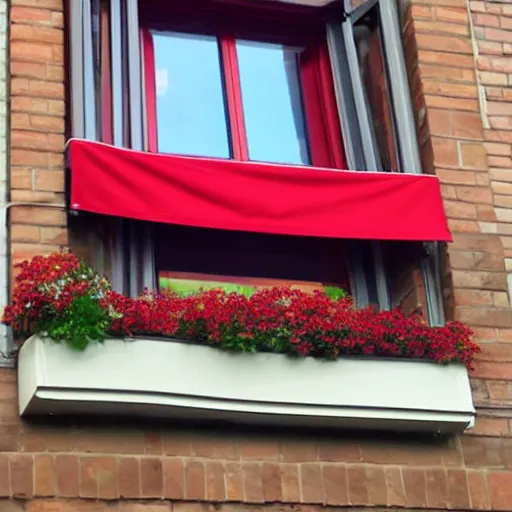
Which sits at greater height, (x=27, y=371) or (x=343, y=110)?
(x=343, y=110)

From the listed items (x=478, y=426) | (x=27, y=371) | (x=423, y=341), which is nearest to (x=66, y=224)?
(x=27, y=371)

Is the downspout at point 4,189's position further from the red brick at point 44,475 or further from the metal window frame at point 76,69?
the red brick at point 44,475

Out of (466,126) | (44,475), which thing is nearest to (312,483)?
(44,475)

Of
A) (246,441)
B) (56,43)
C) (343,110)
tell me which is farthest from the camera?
(343,110)

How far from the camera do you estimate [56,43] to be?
763cm

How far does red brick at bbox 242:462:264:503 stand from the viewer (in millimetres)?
6672

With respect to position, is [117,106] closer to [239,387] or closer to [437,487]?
[239,387]

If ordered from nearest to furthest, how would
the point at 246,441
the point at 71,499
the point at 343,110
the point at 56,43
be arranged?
the point at 71,499 → the point at 246,441 → the point at 56,43 → the point at 343,110

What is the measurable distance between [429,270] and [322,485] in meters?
1.55

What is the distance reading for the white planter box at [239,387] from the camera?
21.3ft

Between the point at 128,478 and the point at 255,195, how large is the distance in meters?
1.75

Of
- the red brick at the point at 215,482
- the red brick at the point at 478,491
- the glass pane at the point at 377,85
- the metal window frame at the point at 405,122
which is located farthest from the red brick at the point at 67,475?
the glass pane at the point at 377,85

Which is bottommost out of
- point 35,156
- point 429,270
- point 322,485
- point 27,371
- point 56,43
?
point 322,485

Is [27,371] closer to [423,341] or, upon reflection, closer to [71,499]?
[71,499]
